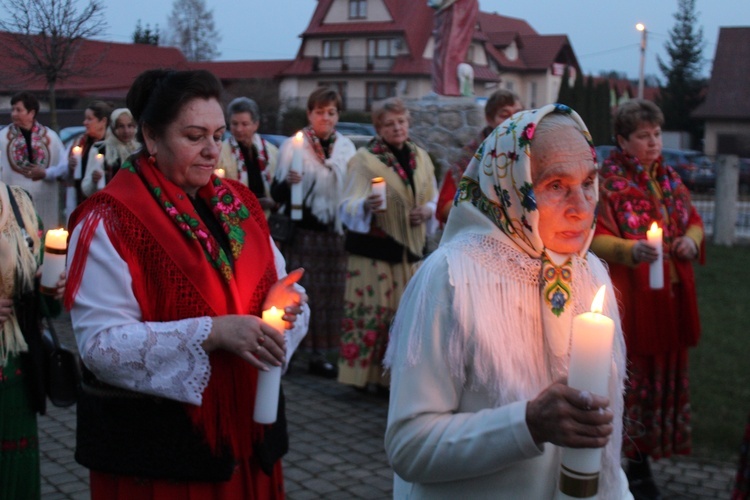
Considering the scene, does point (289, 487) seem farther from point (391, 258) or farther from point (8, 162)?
point (8, 162)

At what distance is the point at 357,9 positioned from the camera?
57.8m

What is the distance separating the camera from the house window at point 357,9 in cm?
5731

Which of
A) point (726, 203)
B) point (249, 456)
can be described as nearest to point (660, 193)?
point (249, 456)

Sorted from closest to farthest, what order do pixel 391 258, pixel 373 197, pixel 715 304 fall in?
pixel 373 197 → pixel 391 258 → pixel 715 304

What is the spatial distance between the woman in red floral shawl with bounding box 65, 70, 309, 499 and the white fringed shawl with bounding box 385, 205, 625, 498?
677 millimetres

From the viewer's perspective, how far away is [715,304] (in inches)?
403

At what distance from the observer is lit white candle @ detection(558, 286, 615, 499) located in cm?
157

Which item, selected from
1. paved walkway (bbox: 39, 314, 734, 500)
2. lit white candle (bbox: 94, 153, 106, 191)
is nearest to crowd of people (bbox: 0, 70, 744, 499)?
paved walkway (bbox: 39, 314, 734, 500)

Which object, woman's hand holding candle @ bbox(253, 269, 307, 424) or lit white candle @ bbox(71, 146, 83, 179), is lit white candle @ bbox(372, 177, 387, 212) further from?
lit white candle @ bbox(71, 146, 83, 179)

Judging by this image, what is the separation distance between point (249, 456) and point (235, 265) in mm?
606

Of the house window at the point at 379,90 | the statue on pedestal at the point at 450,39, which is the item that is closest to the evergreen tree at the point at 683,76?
the house window at the point at 379,90

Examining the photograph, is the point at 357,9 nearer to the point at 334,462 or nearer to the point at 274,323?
the point at 334,462

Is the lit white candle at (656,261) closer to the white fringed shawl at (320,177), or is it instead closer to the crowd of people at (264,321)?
the crowd of people at (264,321)

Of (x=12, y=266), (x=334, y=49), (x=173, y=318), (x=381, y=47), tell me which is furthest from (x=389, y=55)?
(x=173, y=318)
